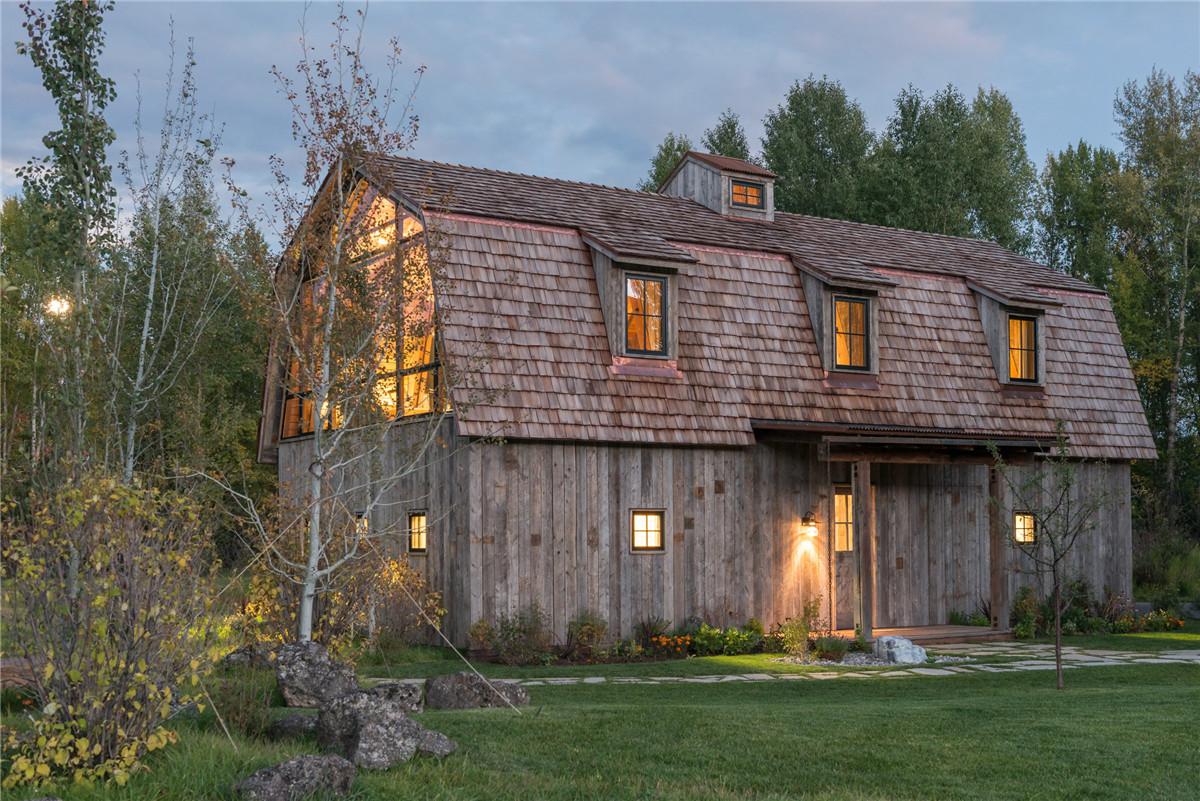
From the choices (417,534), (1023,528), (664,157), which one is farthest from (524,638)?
(664,157)

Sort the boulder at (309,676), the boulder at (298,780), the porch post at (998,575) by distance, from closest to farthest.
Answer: the boulder at (298,780) < the boulder at (309,676) < the porch post at (998,575)

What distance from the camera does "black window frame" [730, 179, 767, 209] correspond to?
66.8 ft

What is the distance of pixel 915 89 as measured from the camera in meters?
A: 36.9

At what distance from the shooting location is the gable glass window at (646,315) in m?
16.5

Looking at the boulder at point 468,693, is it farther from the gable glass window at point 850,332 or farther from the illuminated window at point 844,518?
the gable glass window at point 850,332

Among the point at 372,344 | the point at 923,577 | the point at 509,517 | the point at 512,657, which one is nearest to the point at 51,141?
the point at 372,344

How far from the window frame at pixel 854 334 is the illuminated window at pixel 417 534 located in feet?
21.5

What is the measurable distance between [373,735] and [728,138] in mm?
34689

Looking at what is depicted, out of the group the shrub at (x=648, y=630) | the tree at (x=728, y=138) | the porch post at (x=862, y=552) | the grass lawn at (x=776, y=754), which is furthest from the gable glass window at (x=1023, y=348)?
the tree at (x=728, y=138)

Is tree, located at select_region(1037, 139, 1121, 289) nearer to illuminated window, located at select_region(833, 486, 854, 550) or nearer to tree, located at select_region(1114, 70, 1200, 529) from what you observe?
tree, located at select_region(1114, 70, 1200, 529)

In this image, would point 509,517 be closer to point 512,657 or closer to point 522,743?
point 512,657

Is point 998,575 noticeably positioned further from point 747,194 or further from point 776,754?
point 776,754

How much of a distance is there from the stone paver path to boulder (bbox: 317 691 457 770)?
4319mm

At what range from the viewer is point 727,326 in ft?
57.0
